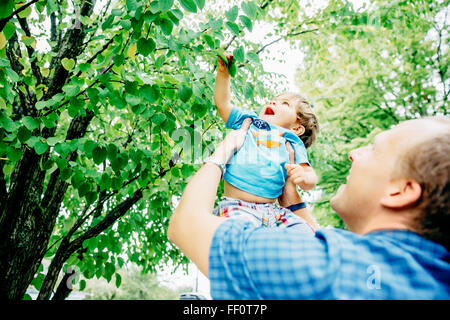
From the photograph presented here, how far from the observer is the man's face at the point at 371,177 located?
89 centimetres

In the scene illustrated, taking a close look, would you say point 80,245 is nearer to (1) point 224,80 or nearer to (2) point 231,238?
(1) point 224,80

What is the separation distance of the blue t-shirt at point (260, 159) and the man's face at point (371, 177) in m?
0.63

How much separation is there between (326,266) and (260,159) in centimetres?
94

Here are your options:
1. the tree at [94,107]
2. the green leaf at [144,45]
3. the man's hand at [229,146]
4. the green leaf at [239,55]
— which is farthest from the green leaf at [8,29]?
the man's hand at [229,146]

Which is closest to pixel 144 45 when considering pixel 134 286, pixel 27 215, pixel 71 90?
pixel 71 90

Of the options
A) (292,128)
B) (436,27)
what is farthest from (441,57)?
(292,128)

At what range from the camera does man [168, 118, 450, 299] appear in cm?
75

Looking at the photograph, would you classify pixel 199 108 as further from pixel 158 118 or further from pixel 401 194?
pixel 401 194

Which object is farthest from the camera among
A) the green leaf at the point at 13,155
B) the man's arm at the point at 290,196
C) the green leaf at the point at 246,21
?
the green leaf at the point at 13,155

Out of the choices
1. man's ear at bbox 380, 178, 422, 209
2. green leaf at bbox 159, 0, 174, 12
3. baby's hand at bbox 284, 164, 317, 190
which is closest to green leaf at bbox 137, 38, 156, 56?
green leaf at bbox 159, 0, 174, 12

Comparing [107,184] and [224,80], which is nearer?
[224,80]

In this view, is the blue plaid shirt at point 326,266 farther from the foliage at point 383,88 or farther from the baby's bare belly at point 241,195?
the foliage at point 383,88

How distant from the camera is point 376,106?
1087 cm
